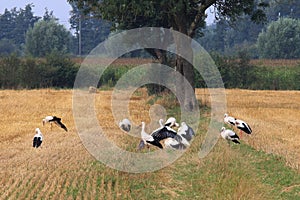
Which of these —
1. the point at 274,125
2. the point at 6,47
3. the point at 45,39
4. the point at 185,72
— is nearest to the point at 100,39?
the point at 6,47

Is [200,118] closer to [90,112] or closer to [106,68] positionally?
[90,112]

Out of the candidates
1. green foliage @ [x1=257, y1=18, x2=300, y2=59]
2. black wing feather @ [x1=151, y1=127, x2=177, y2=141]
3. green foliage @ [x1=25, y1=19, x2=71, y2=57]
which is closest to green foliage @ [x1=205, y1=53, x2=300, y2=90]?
green foliage @ [x1=257, y1=18, x2=300, y2=59]

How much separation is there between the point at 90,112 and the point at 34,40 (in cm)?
5461

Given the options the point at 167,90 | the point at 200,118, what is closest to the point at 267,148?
the point at 200,118

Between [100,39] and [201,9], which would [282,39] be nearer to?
[100,39]

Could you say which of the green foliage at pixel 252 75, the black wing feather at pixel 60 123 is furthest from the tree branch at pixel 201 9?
the green foliage at pixel 252 75

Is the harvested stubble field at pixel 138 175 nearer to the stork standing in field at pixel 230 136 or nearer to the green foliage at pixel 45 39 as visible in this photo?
the stork standing in field at pixel 230 136

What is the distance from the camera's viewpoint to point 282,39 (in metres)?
71.9

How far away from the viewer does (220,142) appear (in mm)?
14695

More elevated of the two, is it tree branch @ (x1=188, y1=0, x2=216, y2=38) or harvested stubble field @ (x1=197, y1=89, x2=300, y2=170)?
tree branch @ (x1=188, y1=0, x2=216, y2=38)

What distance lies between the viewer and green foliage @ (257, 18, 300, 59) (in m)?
71.0

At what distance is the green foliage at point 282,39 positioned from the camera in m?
71.0

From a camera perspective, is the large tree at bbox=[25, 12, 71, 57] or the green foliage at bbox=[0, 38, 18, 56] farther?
the green foliage at bbox=[0, 38, 18, 56]

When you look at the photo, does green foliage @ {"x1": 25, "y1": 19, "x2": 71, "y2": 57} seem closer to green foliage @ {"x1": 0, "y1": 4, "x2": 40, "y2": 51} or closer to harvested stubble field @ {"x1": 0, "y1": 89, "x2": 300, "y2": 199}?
green foliage @ {"x1": 0, "y1": 4, "x2": 40, "y2": 51}
